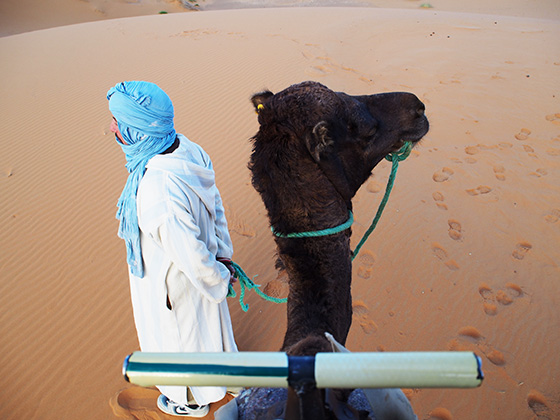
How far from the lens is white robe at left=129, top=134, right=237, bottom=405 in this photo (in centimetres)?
239

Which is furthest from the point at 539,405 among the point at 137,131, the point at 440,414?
the point at 137,131

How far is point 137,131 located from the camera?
265 cm

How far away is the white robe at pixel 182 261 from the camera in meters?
2.39

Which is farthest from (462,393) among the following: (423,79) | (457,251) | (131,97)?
(423,79)

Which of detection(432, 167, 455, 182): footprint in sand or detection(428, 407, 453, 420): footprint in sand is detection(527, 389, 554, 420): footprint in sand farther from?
detection(432, 167, 455, 182): footprint in sand

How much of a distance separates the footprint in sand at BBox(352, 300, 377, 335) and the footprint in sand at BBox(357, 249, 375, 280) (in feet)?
1.36

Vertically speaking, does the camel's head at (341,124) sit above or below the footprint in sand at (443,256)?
above

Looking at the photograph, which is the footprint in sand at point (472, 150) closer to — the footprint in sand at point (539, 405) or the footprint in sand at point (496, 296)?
the footprint in sand at point (496, 296)

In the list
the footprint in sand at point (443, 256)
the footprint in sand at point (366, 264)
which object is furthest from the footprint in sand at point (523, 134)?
the footprint in sand at point (366, 264)

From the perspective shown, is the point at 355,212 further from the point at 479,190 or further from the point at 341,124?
the point at 341,124

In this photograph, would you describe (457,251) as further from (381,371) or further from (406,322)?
(381,371)

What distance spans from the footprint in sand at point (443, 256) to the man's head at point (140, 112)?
12.0 feet

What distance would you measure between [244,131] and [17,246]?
14.2ft

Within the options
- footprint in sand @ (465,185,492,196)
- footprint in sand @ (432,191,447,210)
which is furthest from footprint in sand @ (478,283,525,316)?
footprint in sand @ (465,185,492,196)
